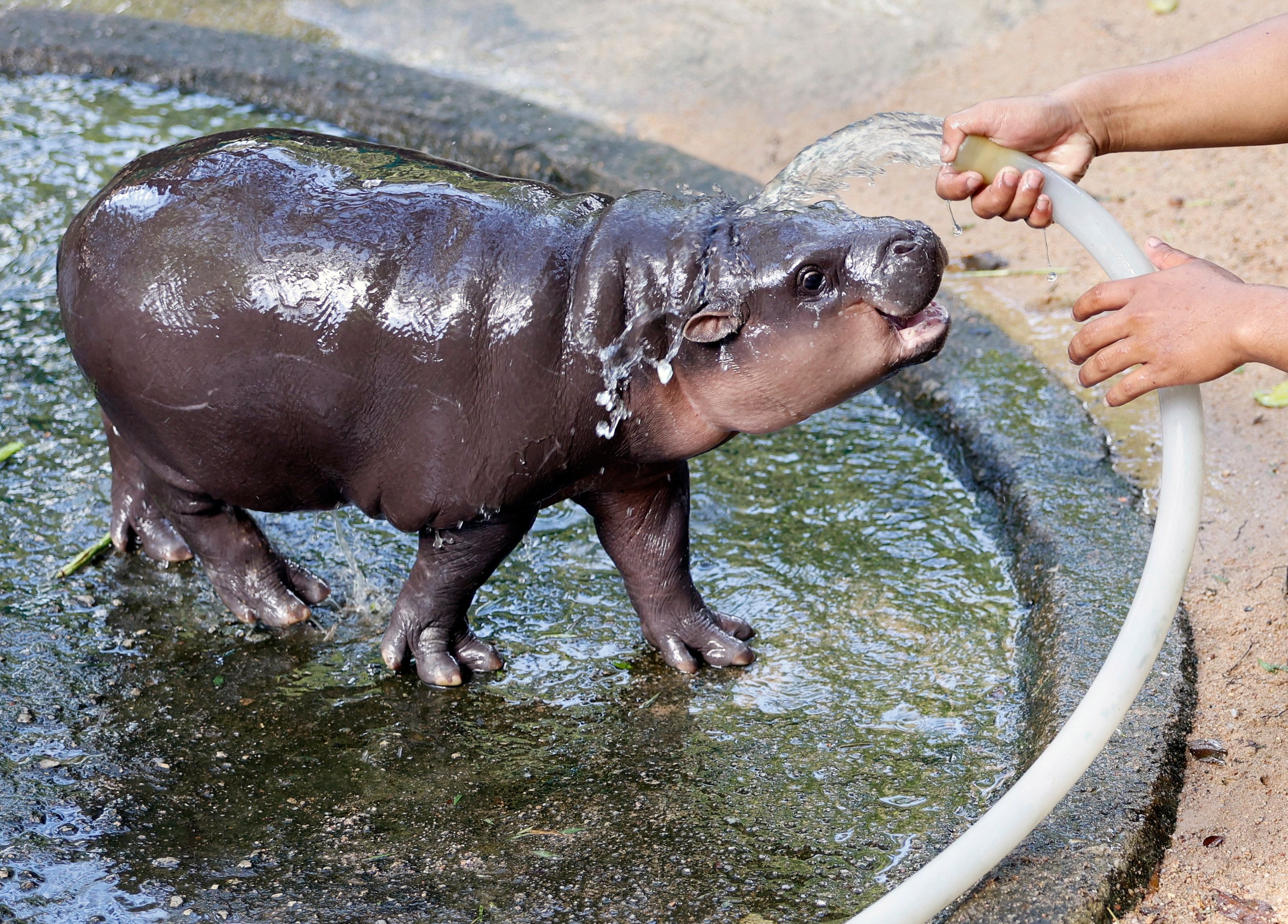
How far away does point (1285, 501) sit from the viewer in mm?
4254

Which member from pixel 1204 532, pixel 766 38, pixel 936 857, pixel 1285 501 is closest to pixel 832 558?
pixel 1204 532

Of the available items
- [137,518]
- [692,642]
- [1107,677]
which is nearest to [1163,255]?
[1107,677]

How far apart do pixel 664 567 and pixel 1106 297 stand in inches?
56.5

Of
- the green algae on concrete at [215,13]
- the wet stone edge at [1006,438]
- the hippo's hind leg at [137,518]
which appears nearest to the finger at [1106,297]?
the wet stone edge at [1006,438]

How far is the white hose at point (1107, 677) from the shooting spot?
2682 millimetres

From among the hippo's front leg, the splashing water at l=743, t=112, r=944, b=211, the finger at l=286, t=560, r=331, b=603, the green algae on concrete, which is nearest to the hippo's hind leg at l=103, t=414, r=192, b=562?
the finger at l=286, t=560, r=331, b=603

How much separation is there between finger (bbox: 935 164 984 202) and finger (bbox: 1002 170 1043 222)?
10cm

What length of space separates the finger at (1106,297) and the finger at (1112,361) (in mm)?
90

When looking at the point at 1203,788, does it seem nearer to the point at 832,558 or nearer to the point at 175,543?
the point at 832,558

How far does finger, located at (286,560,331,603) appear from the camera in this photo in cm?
421

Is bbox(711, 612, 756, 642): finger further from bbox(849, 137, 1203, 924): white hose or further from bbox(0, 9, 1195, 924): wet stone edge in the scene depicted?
bbox(849, 137, 1203, 924): white hose

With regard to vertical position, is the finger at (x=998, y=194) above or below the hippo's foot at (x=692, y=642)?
above

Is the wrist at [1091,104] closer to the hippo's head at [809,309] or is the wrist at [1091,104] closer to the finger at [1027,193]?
the finger at [1027,193]

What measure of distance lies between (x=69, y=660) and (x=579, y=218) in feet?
6.43
